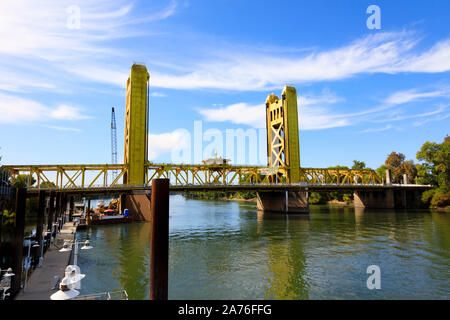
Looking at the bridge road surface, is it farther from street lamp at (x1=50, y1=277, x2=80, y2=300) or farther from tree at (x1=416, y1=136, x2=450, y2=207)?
tree at (x1=416, y1=136, x2=450, y2=207)

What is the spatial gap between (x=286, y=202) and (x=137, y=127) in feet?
158

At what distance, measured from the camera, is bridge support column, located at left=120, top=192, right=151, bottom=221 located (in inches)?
2422

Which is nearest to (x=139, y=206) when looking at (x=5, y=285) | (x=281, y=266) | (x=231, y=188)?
(x=231, y=188)

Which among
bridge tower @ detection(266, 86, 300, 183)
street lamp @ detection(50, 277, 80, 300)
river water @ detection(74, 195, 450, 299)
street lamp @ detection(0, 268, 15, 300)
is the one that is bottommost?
river water @ detection(74, 195, 450, 299)

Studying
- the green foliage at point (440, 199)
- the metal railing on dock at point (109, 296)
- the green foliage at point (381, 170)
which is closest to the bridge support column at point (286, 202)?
the green foliage at point (440, 199)

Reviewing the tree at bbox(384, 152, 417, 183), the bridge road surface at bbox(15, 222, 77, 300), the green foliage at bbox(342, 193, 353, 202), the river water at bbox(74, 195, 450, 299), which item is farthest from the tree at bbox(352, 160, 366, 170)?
the bridge road surface at bbox(15, 222, 77, 300)

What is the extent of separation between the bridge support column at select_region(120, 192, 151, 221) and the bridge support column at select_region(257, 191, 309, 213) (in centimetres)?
4140

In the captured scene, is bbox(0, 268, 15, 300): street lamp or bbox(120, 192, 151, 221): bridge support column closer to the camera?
bbox(0, 268, 15, 300): street lamp

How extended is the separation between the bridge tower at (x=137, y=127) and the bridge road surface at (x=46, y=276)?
4046cm

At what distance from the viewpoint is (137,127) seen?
69.4m

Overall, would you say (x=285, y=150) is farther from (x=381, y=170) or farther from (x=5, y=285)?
(x=5, y=285)

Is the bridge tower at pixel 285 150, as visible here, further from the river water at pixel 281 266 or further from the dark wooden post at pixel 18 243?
the dark wooden post at pixel 18 243
